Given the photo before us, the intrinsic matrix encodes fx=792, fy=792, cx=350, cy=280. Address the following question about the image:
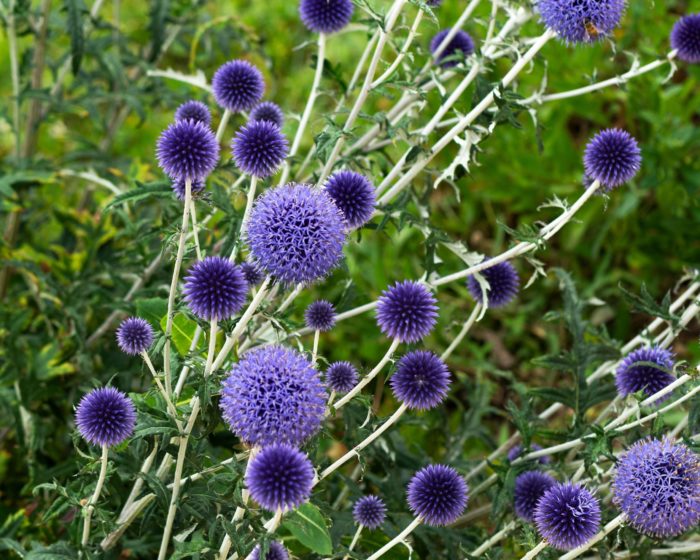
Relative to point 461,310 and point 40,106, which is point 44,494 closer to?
point 40,106

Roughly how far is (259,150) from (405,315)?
63 cm

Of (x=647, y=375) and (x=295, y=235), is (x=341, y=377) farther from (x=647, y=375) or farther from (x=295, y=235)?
(x=647, y=375)

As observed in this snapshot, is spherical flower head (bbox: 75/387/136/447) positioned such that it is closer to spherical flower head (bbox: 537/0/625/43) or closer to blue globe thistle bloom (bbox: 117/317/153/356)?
blue globe thistle bloom (bbox: 117/317/153/356)

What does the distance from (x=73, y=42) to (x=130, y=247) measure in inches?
35.8

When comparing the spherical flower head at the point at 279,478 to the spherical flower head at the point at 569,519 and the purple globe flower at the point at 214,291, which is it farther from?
the spherical flower head at the point at 569,519

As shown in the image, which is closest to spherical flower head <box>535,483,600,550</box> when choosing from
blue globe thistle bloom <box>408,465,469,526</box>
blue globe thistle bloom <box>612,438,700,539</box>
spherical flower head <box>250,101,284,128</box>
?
blue globe thistle bloom <box>612,438,700,539</box>

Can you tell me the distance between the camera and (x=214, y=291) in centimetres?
201

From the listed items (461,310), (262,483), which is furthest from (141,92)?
(262,483)

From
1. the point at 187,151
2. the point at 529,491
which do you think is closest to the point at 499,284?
the point at 529,491

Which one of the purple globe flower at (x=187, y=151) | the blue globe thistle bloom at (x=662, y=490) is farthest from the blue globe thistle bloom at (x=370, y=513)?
the purple globe flower at (x=187, y=151)

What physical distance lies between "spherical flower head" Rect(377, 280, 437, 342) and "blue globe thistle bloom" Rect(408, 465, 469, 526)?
0.42 metres

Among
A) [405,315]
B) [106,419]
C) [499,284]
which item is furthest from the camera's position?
[499,284]

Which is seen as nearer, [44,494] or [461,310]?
[44,494]

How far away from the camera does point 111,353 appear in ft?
11.0
